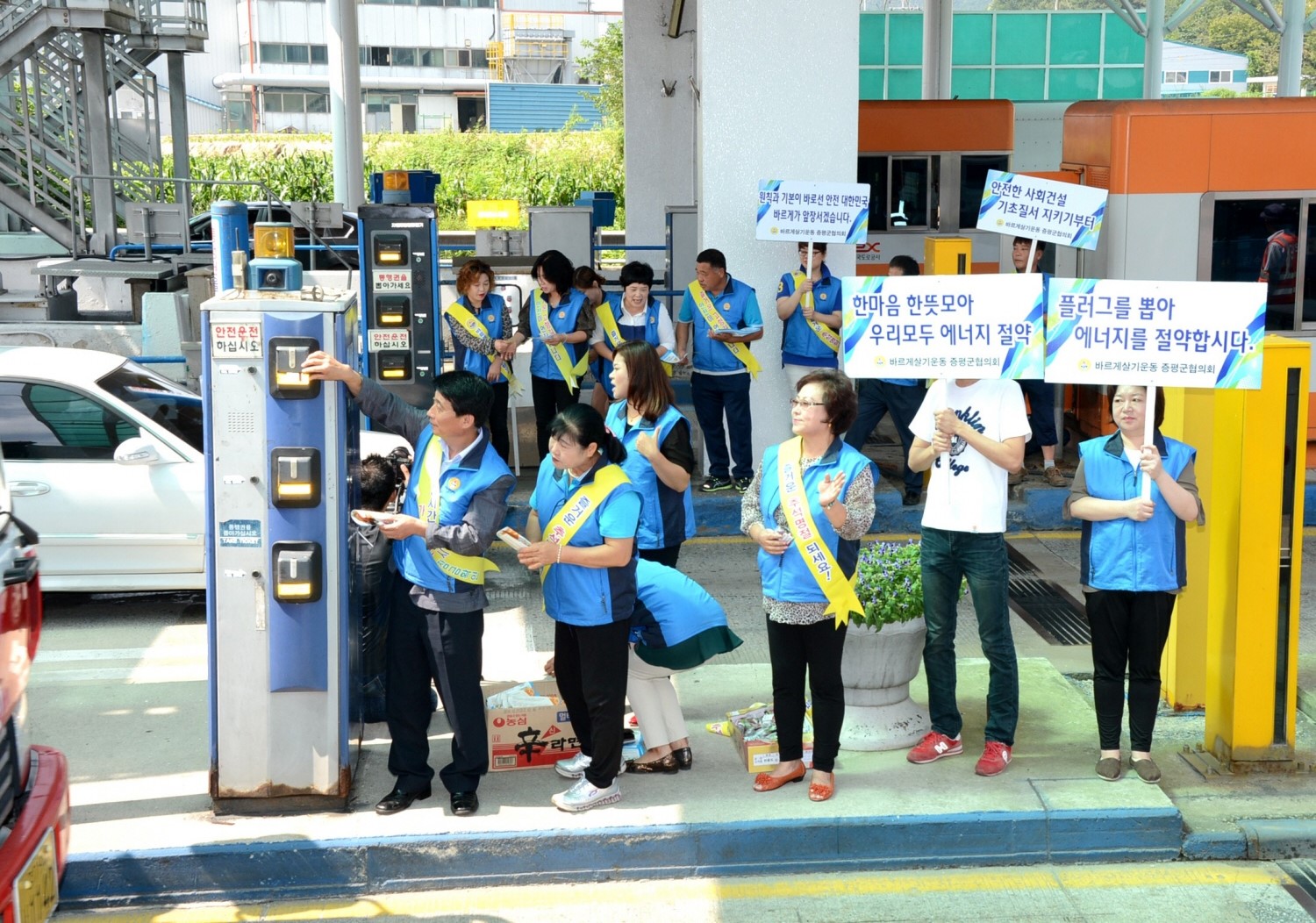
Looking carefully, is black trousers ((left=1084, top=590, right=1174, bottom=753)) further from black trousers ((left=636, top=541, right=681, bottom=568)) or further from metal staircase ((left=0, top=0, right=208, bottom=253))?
metal staircase ((left=0, top=0, right=208, bottom=253))

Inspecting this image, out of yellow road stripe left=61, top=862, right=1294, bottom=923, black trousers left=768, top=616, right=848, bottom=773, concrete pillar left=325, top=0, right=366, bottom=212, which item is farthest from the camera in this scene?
concrete pillar left=325, top=0, right=366, bottom=212

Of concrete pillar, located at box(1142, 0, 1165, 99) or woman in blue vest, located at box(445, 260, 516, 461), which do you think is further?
concrete pillar, located at box(1142, 0, 1165, 99)

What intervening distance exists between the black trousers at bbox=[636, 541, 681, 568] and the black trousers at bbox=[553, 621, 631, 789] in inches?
38.9

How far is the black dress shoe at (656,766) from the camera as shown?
6.29 m

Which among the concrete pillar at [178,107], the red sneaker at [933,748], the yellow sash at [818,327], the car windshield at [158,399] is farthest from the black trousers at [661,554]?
the concrete pillar at [178,107]

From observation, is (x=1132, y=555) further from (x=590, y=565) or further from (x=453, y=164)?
(x=453, y=164)

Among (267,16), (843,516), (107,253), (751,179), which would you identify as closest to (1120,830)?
(843,516)

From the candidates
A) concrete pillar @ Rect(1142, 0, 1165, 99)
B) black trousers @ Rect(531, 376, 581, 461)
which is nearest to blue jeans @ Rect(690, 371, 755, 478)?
black trousers @ Rect(531, 376, 581, 461)

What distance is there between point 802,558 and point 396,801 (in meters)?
1.93

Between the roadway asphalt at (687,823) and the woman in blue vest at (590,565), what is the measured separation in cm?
32

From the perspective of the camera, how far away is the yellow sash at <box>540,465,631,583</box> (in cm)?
566

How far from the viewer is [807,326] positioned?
11.2m

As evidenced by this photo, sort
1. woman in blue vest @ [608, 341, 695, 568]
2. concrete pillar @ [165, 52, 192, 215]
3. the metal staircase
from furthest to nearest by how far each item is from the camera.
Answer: concrete pillar @ [165, 52, 192, 215] → the metal staircase → woman in blue vest @ [608, 341, 695, 568]

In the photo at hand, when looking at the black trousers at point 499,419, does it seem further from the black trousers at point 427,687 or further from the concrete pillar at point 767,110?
the black trousers at point 427,687
